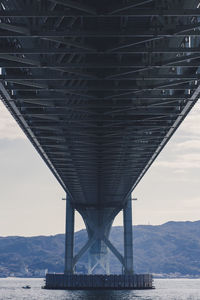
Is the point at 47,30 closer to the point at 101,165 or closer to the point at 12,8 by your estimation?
the point at 12,8

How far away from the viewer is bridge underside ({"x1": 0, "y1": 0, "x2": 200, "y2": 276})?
22.6 meters

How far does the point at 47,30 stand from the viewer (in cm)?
2350

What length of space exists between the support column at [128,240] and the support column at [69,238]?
32.9 feet

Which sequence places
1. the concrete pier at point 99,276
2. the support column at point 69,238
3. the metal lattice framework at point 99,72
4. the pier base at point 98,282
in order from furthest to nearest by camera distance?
the support column at point 69,238, the concrete pier at point 99,276, the pier base at point 98,282, the metal lattice framework at point 99,72

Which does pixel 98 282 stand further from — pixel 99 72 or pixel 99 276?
pixel 99 72

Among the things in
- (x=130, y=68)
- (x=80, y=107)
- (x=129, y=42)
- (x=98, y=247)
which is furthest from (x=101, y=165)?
(x=98, y=247)

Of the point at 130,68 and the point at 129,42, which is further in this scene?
the point at 130,68

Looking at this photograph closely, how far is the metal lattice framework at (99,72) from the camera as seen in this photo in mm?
22547

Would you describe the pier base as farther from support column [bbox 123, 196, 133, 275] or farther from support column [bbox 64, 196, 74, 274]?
support column [bbox 64, 196, 74, 274]

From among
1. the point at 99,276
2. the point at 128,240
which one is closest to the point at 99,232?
the point at 128,240

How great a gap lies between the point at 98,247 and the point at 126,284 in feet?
231

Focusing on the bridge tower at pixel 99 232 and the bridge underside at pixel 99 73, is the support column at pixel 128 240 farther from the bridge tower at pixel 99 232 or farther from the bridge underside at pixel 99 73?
the bridge underside at pixel 99 73

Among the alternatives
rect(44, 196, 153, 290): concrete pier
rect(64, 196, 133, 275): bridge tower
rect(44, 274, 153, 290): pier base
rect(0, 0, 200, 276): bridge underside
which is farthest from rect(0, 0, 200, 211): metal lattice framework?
rect(64, 196, 133, 275): bridge tower

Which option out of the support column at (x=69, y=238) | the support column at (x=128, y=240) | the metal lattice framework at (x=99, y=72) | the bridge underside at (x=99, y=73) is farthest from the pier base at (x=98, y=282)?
the metal lattice framework at (x=99, y=72)
